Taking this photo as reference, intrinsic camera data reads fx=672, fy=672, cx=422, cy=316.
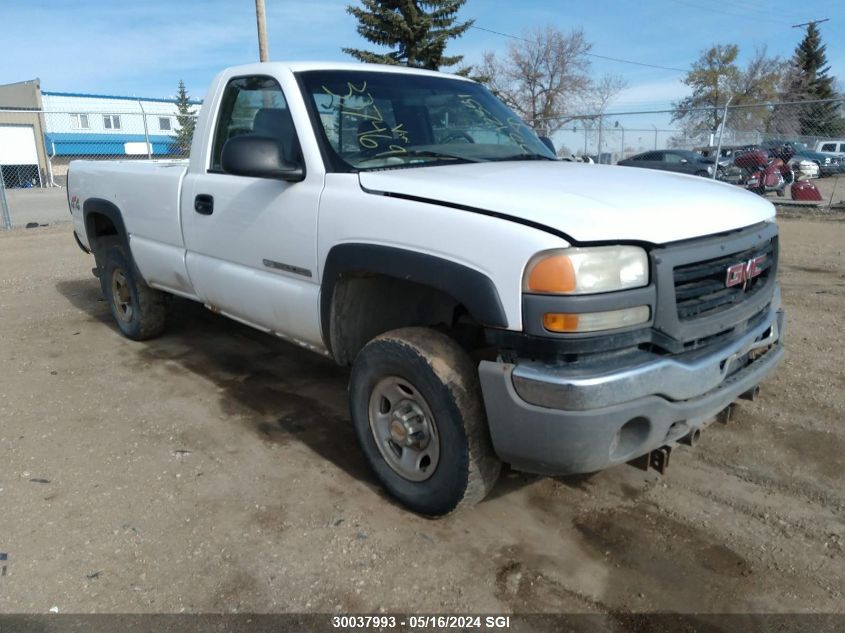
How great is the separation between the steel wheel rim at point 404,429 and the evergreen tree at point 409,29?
26.8m

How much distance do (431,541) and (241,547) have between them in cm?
81

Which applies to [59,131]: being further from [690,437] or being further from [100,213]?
[690,437]

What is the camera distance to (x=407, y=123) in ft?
11.9

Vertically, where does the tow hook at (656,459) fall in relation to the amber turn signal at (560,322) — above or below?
below

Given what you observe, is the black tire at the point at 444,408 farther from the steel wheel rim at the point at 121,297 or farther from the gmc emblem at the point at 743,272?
the steel wheel rim at the point at 121,297

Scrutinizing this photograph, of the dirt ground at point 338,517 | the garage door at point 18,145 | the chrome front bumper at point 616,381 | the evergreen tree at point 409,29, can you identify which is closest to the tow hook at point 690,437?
the chrome front bumper at point 616,381

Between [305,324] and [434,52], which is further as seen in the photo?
[434,52]

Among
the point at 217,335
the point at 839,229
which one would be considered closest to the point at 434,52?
the point at 839,229

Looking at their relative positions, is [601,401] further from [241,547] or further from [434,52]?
[434,52]

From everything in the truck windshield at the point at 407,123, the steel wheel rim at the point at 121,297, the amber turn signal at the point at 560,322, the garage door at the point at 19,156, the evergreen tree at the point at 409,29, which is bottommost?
the steel wheel rim at the point at 121,297

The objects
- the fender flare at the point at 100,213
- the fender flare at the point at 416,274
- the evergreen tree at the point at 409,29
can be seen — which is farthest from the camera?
the evergreen tree at the point at 409,29

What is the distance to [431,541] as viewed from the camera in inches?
114

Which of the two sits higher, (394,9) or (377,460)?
(394,9)

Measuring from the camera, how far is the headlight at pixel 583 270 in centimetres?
234
